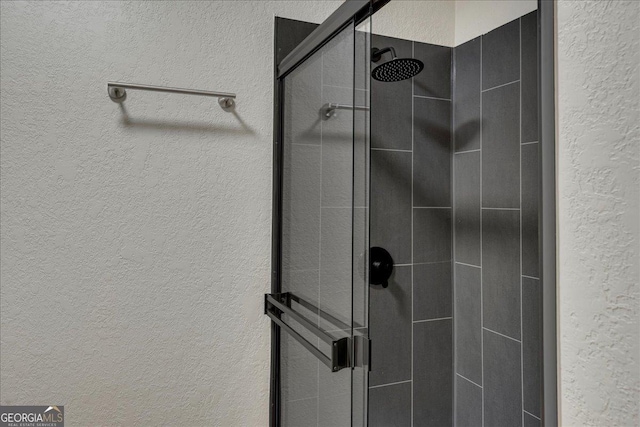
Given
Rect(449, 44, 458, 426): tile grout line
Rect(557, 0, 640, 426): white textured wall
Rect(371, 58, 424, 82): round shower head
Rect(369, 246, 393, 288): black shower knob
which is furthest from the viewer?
Rect(449, 44, 458, 426): tile grout line

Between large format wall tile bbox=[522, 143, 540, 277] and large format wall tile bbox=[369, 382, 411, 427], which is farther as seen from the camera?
large format wall tile bbox=[369, 382, 411, 427]

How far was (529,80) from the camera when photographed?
1.34 metres

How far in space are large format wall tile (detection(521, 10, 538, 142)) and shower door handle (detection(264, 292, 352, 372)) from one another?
914mm

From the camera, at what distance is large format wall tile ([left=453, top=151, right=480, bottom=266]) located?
155 cm

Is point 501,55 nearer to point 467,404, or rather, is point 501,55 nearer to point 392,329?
point 392,329

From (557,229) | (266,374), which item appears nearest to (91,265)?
(266,374)

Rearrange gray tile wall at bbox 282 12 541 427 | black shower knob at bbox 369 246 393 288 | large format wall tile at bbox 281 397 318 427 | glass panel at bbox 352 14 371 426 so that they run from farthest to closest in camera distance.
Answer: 1. black shower knob at bbox 369 246 393 288
2. gray tile wall at bbox 282 12 541 427
3. large format wall tile at bbox 281 397 318 427
4. glass panel at bbox 352 14 371 426

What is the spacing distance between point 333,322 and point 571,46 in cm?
72

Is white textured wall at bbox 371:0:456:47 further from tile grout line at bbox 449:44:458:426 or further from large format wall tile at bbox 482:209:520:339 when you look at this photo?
large format wall tile at bbox 482:209:520:339

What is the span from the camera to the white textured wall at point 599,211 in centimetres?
41

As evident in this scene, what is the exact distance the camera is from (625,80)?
Result: 417 mm

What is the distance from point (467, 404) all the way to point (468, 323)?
1.05 feet

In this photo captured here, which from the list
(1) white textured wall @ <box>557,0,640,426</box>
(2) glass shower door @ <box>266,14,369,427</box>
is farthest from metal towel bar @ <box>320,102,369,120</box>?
(1) white textured wall @ <box>557,0,640,426</box>

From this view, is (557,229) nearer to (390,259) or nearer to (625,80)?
(625,80)
